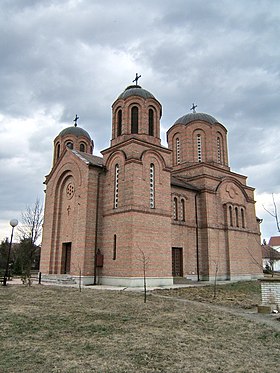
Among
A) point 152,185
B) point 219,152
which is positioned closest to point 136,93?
point 152,185

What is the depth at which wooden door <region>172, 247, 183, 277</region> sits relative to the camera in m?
22.8

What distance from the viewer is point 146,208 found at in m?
19.5

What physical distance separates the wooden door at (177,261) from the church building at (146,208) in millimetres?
69

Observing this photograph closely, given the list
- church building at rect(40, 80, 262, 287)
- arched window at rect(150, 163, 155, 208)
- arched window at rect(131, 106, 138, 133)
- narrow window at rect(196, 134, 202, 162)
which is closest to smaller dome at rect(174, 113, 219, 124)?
church building at rect(40, 80, 262, 287)

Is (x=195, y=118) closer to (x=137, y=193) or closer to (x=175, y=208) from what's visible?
(x=175, y=208)

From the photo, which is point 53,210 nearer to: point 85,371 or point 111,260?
point 111,260

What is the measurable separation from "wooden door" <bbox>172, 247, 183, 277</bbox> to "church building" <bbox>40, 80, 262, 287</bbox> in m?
0.07

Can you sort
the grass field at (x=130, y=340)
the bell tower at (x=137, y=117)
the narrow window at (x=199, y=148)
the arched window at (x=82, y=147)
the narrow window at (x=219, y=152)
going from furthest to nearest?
the arched window at (x=82, y=147), the narrow window at (x=219, y=152), the narrow window at (x=199, y=148), the bell tower at (x=137, y=117), the grass field at (x=130, y=340)

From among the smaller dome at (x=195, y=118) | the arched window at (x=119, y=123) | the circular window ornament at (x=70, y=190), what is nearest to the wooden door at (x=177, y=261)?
the circular window ornament at (x=70, y=190)

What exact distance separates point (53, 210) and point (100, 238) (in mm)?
5391

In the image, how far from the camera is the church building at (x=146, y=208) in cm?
1933

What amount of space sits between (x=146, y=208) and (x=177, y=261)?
19.1 feet

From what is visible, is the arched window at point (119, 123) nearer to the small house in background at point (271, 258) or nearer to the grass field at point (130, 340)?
the grass field at point (130, 340)

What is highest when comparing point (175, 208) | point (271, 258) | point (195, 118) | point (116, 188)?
point (195, 118)
